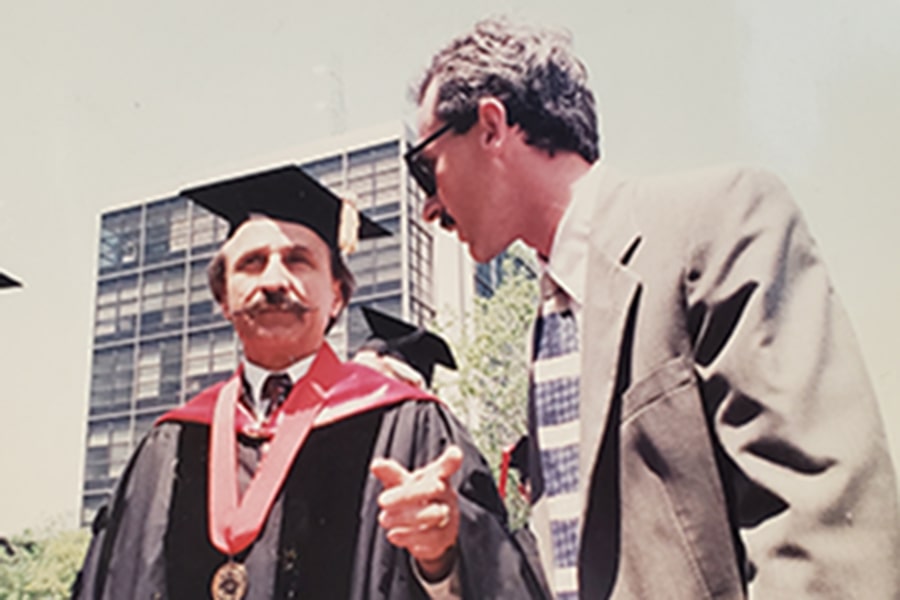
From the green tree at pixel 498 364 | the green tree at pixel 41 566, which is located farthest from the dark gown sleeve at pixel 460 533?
the green tree at pixel 41 566

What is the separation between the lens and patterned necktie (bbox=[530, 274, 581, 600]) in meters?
1.35

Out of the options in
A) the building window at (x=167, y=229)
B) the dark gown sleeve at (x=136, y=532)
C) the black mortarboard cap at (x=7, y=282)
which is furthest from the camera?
the building window at (x=167, y=229)

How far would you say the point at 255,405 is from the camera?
2.11 m

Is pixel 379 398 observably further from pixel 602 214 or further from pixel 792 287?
pixel 792 287

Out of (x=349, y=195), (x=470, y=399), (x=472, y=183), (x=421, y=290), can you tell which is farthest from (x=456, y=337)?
(x=472, y=183)

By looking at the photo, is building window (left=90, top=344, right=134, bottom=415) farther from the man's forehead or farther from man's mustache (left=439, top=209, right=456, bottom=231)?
man's mustache (left=439, top=209, right=456, bottom=231)

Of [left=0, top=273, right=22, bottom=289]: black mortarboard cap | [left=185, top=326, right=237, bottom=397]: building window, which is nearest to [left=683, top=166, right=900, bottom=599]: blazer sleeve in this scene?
[left=0, top=273, right=22, bottom=289]: black mortarboard cap

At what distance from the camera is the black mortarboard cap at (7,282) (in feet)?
11.1

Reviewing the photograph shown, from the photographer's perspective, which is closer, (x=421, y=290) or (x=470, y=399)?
(x=470, y=399)

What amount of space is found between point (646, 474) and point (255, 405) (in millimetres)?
1265

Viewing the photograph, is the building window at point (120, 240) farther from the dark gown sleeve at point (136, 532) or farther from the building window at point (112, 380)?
the dark gown sleeve at point (136, 532)

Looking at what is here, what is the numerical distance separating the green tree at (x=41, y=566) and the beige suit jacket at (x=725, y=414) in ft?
65.2

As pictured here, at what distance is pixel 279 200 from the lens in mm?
2350

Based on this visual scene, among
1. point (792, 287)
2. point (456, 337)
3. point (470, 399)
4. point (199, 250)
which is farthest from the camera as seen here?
point (199, 250)
